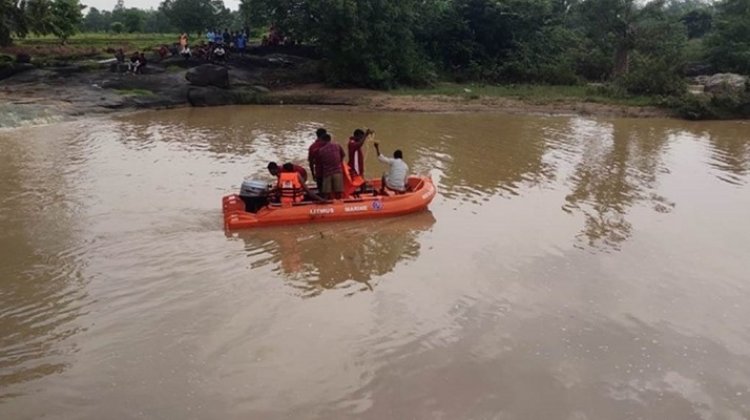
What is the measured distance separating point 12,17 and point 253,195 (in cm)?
1908

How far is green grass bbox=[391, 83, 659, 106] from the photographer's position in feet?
86.6

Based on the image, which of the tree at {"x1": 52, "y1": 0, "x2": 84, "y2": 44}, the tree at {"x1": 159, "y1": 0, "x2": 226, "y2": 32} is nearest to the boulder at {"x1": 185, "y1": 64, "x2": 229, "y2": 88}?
the tree at {"x1": 52, "y1": 0, "x2": 84, "y2": 44}

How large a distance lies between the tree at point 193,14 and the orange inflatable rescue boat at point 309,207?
105 feet

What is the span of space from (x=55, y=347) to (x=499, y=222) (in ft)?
23.1

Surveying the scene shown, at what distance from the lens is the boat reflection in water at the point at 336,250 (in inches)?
346

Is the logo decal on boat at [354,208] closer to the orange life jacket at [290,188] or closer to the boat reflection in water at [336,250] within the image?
the boat reflection in water at [336,250]

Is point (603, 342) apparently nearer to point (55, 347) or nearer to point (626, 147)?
point (55, 347)

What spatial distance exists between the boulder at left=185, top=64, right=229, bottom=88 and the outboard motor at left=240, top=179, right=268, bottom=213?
17.7 m

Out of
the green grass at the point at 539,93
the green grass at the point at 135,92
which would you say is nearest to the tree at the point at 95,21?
the green grass at the point at 135,92

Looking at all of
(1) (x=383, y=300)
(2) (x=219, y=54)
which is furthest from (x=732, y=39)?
(1) (x=383, y=300)

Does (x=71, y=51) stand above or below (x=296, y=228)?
above

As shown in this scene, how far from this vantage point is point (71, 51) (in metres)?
30.8

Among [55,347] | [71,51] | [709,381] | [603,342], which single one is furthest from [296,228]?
[71,51]

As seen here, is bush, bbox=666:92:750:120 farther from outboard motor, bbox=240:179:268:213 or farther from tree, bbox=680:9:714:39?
tree, bbox=680:9:714:39
